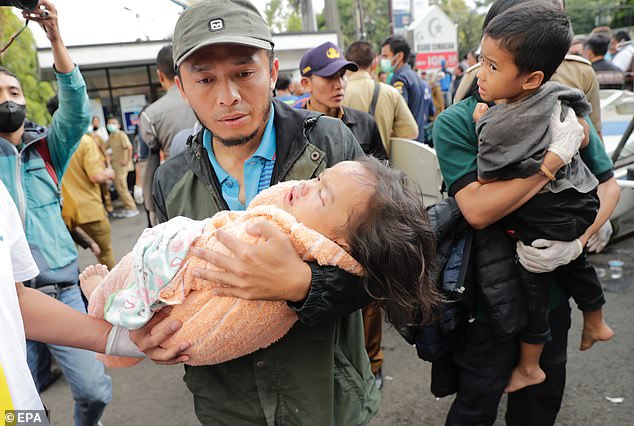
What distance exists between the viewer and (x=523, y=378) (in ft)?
7.60

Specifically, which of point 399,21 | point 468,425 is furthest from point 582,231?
point 399,21

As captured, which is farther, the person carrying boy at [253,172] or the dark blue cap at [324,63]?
the dark blue cap at [324,63]

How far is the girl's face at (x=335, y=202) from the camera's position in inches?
53.8

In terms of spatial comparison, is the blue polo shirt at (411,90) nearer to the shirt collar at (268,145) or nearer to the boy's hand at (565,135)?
the boy's hand at (565,135)

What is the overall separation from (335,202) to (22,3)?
5.03 feet

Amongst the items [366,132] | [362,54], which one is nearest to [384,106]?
[362,54]

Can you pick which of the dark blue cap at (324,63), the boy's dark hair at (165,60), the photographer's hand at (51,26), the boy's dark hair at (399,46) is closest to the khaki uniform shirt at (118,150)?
the boy's dark hair at (399,46)

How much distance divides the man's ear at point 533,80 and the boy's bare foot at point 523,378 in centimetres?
125

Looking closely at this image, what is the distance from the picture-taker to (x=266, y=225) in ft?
4.14

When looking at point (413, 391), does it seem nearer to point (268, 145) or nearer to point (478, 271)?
point (478, 271)

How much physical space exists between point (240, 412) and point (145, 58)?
46.3ft

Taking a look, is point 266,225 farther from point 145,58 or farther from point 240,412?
point 145,58

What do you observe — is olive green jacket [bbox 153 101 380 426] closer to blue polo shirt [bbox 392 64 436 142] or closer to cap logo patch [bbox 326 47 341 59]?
cap logo patch [bbox 326 47 341 59]

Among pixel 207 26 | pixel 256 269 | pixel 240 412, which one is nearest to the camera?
pixel 256 269
